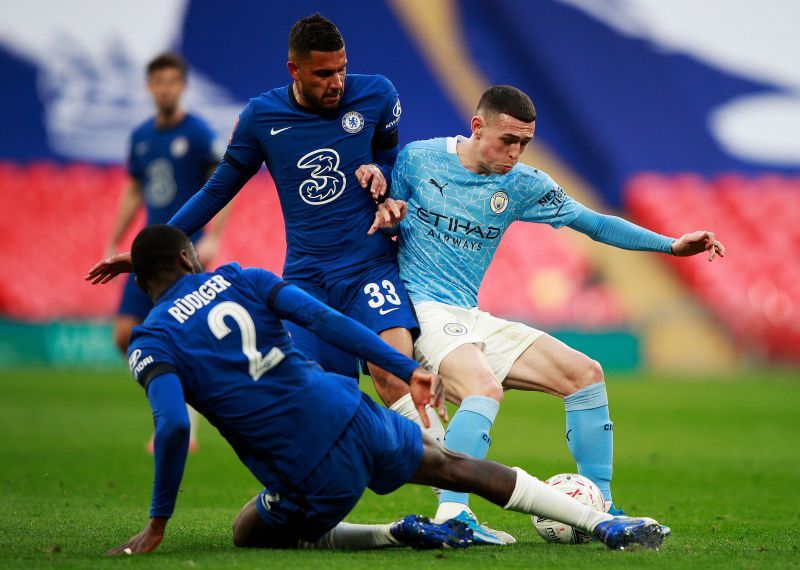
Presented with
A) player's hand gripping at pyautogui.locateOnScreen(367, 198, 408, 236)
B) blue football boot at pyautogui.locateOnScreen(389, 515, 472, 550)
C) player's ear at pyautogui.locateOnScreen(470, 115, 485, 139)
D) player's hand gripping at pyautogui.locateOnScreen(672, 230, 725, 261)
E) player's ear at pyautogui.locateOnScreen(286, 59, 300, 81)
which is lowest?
blue football boot at pyautogui.locateOnScreen(389, 515, 472, 550)

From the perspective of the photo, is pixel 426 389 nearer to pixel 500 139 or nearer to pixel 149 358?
pixel 149 358

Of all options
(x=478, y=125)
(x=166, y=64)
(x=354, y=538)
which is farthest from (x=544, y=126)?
(x=354, y=538)

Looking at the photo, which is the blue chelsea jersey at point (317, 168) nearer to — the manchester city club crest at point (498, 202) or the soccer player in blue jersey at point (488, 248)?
the soccer player in blue jersey at point (488, 248)

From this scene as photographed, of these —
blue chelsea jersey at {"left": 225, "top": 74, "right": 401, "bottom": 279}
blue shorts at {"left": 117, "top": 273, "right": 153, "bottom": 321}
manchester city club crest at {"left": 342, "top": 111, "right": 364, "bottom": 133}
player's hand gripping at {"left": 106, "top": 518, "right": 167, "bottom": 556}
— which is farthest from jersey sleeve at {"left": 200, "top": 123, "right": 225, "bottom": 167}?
player's hand gripping at {"left": 106, "top": 518, "right": 167, "bottom": 556}

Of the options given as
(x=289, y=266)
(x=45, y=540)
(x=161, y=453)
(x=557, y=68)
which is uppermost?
(x=557, y=68)

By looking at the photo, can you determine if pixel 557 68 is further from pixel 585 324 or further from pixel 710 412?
pixel 710 412

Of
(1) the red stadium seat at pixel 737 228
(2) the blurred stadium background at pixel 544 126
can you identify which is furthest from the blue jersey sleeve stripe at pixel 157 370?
(1) the red stadium seat at pixel 737 228

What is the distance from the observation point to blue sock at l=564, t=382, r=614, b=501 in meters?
6.01

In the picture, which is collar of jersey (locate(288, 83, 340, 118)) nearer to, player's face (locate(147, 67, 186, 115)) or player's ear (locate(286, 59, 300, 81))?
player's ear (locate(286, 59, 300, 81))

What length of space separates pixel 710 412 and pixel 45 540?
10.5 meters

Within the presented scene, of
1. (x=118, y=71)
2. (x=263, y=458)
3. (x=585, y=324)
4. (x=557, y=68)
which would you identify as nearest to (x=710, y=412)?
(x=585, y=324)

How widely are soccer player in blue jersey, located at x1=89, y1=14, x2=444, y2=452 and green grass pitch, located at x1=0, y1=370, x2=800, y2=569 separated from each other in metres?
1.22

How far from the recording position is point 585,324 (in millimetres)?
23125

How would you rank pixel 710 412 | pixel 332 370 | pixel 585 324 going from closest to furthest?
pixel 332 370 → pixel 710 412 → pixel 585 324
